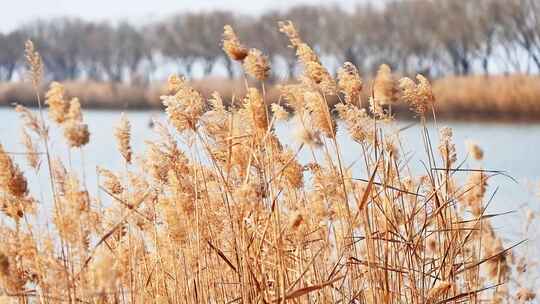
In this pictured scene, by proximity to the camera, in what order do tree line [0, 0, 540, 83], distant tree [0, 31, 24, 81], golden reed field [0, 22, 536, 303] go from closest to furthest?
golden reed field [0, 22, 536, 303] → tree line [0, 0, 540, 83] → distant tree [0, 31, 24, 81]

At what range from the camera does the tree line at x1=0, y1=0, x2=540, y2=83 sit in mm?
29562

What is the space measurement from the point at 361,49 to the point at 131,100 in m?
12.8

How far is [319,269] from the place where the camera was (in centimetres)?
252

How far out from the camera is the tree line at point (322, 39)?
2956cm

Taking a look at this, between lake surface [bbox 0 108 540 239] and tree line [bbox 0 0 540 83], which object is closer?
lake surface [bbox 0 108 540 239]

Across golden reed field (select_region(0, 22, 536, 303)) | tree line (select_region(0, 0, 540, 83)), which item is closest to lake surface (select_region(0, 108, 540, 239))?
golden reed field (select_region(0, 22, 536, 303))

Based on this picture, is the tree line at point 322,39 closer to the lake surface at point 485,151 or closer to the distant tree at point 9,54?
the distant tree at point 9,54

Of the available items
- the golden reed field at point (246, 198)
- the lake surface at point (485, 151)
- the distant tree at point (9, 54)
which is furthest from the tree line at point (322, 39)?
the golden reed field at point (246, 198)

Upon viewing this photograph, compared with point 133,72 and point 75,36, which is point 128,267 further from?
point 75,36

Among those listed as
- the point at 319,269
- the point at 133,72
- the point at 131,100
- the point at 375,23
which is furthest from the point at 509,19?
the point at 319,269

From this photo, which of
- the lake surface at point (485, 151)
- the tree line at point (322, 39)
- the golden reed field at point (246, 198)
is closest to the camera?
A: the golden reed field at point (246, 198)

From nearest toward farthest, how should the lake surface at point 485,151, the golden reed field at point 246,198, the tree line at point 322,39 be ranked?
the golden reed field at point 246,198 → the lake surface at point 485,151 → the tree line at point 322,39

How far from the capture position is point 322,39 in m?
34.3

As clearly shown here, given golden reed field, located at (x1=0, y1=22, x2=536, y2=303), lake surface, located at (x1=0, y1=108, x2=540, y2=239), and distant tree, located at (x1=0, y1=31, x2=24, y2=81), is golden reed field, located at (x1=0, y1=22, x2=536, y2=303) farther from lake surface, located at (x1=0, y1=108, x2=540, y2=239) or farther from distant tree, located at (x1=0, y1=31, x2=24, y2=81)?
distant tree, located at (x1=0, y1=31, x2=24, y2=81)
